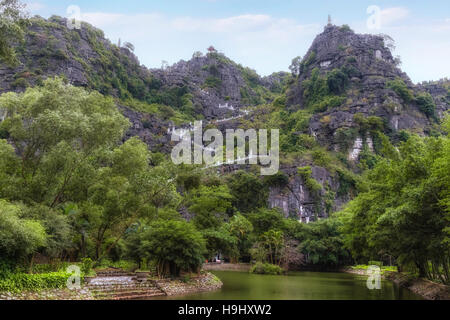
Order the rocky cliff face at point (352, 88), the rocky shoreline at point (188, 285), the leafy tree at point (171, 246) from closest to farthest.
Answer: the rocky shoreline at point (188, 285), the leafy tree at point (171, 246), the rocky cliff face at point (352, 88)

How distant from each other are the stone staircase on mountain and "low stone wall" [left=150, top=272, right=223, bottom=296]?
30cm

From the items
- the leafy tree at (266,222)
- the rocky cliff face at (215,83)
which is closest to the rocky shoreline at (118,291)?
the leafy tree at (266,222)

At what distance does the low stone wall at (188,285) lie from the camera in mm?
15806

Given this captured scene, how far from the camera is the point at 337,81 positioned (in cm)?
6950

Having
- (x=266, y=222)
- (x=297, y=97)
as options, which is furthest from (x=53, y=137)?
(x=297, y=97)

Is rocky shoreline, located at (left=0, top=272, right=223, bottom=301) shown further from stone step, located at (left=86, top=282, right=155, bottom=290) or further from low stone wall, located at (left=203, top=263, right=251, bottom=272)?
low stone wall, located at (left=203, top=263, right=251, bottom=272)

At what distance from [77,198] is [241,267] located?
2221 centimetres

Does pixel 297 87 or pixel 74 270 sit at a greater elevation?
pixel 297 87

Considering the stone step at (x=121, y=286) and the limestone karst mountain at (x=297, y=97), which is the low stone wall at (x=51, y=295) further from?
the limestone karst mountain at (x=297, y=97)

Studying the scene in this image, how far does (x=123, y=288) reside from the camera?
14.2 meters

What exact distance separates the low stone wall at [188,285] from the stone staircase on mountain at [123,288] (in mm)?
303

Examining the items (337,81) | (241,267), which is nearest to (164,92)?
(337,81)

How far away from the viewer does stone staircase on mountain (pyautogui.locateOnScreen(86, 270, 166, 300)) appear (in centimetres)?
1309
